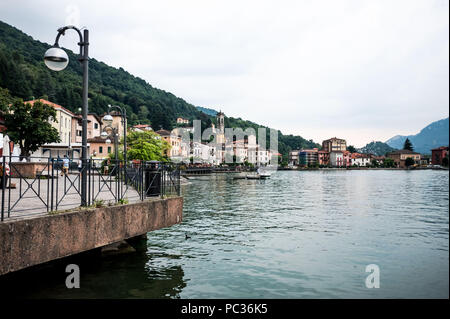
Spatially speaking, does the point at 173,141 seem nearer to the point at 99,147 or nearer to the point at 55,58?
the point at 99,147

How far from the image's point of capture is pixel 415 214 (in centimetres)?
2406

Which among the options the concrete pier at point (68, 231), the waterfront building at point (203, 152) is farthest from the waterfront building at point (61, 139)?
the waterfront building at point (203, 152)

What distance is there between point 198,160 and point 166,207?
139635 mm

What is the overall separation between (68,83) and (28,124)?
91.6m

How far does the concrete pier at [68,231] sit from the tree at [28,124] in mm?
35957

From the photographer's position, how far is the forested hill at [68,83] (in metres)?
93.5

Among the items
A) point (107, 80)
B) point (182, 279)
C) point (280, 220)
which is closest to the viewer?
point (182, 279)

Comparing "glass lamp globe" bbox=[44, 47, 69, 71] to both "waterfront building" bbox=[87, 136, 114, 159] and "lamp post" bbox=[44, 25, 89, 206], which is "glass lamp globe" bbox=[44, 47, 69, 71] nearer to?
"lamp post" bbox=[44, 25, 89, 206]

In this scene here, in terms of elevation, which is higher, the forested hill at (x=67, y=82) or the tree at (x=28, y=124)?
the forested hill at (x=67, y=82)

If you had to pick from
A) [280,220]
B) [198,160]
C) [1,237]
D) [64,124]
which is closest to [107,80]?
[198,160]

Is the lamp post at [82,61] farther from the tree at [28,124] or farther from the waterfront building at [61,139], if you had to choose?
the waterfront building at [61,139]

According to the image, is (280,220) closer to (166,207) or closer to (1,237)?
(166,207)

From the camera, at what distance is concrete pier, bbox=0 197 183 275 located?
6.07m

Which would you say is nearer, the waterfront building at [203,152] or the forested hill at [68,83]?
the forested hill at [68,83]
